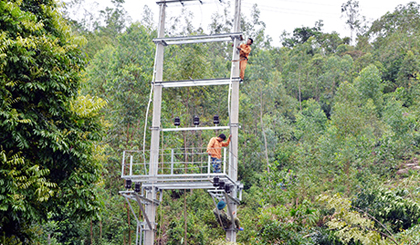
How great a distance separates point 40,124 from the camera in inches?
363

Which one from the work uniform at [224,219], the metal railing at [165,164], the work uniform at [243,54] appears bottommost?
the work uniform at [224,219]

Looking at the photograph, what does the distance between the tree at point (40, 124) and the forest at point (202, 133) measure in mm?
27

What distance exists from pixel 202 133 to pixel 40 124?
1701cm

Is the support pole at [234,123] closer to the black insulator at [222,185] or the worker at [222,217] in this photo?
the worker at [222,217]

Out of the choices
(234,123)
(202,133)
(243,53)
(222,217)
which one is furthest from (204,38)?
(202,133)

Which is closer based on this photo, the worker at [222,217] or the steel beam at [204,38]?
the worker at [222,217]

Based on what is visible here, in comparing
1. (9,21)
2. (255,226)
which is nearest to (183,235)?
(255,226)

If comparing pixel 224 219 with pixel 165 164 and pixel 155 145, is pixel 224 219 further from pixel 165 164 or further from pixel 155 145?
pixel 165 164

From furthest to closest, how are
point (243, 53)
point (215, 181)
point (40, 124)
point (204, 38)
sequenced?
point (204, 38) → point (243, 53) → point (215, 181) → point (40, 124)

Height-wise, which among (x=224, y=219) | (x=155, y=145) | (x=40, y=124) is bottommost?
(x=224, y=219)

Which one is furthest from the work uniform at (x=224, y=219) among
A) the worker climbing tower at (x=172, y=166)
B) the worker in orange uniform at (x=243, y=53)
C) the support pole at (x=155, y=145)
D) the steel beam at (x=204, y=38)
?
the steel beam at (x=204, y=38)

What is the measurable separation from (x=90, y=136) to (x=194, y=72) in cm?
1276

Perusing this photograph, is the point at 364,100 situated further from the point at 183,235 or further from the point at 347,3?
the point at 347,3

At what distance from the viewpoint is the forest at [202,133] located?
30.0 feet
